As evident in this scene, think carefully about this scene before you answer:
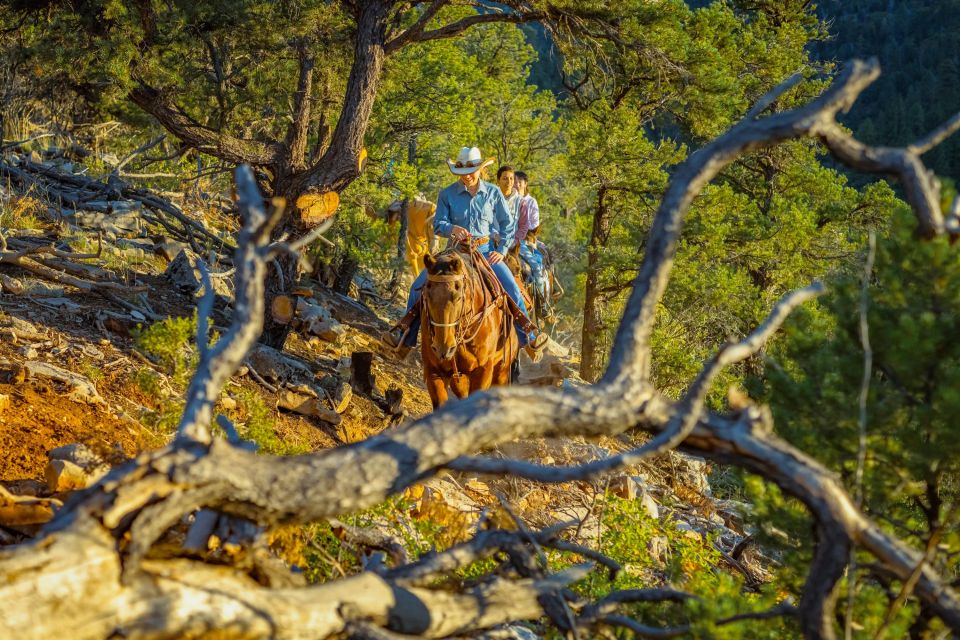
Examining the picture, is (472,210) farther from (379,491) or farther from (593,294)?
(593,294)

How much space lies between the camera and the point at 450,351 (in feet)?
27.3

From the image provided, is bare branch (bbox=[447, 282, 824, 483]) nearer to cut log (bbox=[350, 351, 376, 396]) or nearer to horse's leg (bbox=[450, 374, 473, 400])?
horse's leg (bbox=[450, 374, 473, 400])

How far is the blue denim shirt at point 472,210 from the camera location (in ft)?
32.1

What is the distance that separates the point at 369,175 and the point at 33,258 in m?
6.46

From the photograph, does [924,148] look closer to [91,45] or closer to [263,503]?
[263,503]

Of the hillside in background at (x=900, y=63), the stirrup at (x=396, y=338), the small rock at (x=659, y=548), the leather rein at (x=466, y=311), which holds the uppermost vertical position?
the hillside in background at (x=900, y=63)

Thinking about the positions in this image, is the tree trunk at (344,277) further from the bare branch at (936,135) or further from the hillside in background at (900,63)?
the hillside in background at (900,63)

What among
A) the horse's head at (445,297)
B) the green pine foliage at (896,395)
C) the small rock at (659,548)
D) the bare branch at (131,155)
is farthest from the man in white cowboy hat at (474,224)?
the green pine foliage at (896,395)

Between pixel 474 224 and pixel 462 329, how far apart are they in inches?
72.1

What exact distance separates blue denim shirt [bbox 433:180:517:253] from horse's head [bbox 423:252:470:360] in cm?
160

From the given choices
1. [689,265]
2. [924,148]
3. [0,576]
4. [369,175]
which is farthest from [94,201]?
[924,148]

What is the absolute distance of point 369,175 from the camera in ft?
47.8

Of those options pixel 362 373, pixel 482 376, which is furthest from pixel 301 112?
pixel 482 376

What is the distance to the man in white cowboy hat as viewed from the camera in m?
9.51
